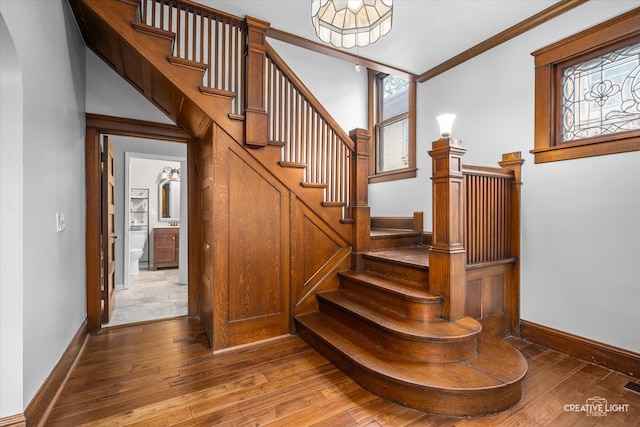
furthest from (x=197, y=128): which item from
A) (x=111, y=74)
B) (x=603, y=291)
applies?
(x=603, y=291)

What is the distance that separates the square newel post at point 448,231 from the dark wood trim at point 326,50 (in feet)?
5.35

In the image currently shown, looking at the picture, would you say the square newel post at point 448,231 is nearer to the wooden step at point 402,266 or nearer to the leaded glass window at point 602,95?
the wooden step at point 402,266

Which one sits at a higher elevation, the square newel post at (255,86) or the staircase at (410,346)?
the square newel post at (255,86)

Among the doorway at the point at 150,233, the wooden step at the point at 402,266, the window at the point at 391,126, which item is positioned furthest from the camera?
the window at the point at 391,126

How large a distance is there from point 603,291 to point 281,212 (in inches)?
108

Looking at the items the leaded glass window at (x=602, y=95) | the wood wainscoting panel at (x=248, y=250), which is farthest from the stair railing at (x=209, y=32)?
the leaded glass window at (x=602, y=95)

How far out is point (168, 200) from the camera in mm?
7059

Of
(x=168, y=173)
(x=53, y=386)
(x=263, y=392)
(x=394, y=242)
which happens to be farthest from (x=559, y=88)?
(x=168, y=173)

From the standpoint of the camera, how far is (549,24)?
271 cm

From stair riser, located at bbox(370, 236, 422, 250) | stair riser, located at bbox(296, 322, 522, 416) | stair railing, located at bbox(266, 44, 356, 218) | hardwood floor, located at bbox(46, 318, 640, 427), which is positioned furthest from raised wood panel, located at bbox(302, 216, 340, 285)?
stair riser, located at bbox(296, 322, 522, 416)

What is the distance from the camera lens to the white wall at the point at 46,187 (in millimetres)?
1531

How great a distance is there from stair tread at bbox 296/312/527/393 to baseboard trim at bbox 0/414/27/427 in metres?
1.80

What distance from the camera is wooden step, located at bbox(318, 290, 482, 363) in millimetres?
2033

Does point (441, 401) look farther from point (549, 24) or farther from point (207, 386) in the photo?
point (549, 24)
